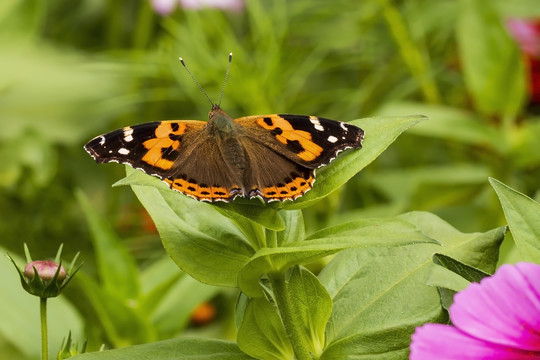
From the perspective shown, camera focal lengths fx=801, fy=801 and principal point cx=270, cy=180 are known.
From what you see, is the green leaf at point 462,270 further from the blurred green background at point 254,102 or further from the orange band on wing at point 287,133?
the blurred green background at point 254,102

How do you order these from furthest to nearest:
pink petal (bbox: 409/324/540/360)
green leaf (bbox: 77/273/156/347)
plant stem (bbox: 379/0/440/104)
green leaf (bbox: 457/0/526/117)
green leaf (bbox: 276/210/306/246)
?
1. plant stem (bbox: 379/0/440/104)
2. green leaf (bbox: 457/0/526/117)
3. green leaf (bbox: 77/273/156/347)
4. green leaf (bbox: 276/210/306/246)
5. pink petal (bbox: 409/324/540/360)

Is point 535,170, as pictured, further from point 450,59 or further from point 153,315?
point 153,315

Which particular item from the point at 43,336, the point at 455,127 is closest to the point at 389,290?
the point at 43,336

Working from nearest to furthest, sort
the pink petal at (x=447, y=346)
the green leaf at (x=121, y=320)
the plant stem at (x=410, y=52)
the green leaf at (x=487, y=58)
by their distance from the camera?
1. the pink petal at (x=447, y=346)
2. the green leaf at (x=121, y=320)
3. the green leaf at (x=487, y=58)
4. the plant stem at (x=410, y=52)

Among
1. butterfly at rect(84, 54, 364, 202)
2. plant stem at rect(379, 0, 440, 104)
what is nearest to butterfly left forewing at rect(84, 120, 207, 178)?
butterfly at rect(84, 54, 364, 202)

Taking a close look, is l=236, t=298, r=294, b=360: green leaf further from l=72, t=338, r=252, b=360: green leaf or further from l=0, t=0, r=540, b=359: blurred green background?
l=0, t=0, r=540, b=359: blurred green background

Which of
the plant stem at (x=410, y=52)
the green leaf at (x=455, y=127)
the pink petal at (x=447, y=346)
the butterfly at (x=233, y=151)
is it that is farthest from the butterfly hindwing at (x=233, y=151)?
the plant stem at (x=410, y=52)
